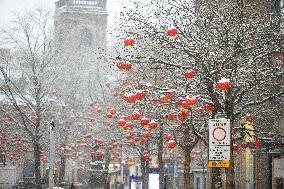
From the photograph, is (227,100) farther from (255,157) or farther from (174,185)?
(174,185)

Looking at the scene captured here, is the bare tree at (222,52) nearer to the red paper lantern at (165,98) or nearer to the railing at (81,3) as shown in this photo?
the red paper lantern at (165,98)

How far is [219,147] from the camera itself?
1350 centimetres

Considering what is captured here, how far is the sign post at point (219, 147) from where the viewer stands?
13.4 m

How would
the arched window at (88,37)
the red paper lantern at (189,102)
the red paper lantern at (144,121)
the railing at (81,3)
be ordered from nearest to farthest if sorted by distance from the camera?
1. the red paper lantern at (189,102)
2. the red paper lantern at (144,121)
3. the arched window at (88,37)
4. the railing at (81,3)

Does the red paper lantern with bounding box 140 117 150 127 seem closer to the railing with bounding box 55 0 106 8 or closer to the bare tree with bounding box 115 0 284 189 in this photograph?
the bare tree with bounding box 115 0 284 189

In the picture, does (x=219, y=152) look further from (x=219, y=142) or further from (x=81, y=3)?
(x=81, y=3)

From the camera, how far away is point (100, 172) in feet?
113

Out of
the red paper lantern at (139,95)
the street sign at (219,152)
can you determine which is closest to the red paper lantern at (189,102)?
the red paper lantern at (139,95)

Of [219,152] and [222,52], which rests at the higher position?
[222,52]

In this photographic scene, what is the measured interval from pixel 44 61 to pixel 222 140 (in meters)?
23.7

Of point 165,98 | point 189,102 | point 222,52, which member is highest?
point 222,52

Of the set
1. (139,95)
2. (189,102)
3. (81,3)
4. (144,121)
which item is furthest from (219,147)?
(81,3)

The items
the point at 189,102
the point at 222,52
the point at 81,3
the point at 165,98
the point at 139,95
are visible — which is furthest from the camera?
the point at 81,3

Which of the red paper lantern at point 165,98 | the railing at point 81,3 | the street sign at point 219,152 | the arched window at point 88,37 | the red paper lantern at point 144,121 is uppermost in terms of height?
the railing at point 81,3
